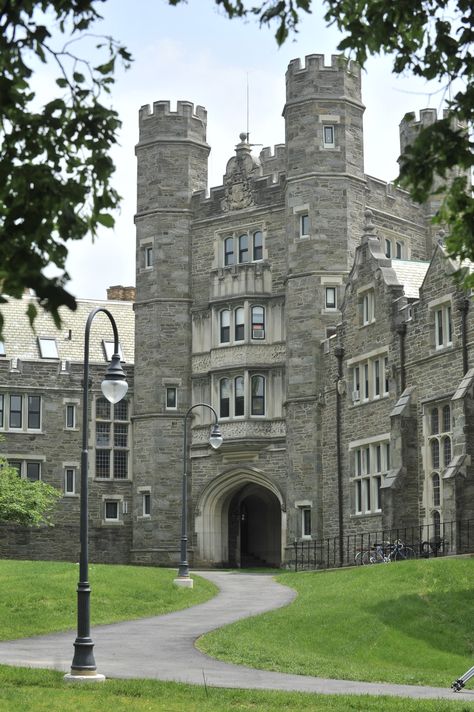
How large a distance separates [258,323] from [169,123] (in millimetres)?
9357

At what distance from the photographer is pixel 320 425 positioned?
49.5 m

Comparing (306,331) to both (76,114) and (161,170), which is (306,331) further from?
(76,114)

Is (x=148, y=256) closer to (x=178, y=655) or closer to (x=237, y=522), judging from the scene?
(x=237, y=522)

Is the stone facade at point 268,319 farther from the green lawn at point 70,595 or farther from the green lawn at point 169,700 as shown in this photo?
the green lawn at point 169,700

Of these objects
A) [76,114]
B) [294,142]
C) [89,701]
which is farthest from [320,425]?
[76,114]

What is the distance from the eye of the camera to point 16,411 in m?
58.1

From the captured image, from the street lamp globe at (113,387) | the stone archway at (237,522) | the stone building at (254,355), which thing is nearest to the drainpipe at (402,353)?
the stone building at (254,355)

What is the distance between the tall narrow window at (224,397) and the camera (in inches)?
2110

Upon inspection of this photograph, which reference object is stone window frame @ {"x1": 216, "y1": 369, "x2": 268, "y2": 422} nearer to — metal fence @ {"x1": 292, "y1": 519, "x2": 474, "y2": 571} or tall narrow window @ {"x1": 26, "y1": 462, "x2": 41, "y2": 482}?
metal fence @ {"x1": 292, "y1": 519, "x2": 474, "y2": 571}

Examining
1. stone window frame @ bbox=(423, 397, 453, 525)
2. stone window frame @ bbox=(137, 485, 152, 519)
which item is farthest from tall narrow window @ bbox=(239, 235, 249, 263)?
stone window frame @ bbox=(423, 397, 453, 525)

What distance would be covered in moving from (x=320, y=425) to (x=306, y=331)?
11.5 feet

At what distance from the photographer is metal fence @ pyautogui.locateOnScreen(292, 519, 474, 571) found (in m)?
37.5

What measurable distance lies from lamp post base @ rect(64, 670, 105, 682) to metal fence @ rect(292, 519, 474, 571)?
18427 mm

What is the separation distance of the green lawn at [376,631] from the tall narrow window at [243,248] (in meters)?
23.1
